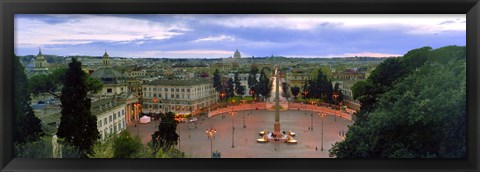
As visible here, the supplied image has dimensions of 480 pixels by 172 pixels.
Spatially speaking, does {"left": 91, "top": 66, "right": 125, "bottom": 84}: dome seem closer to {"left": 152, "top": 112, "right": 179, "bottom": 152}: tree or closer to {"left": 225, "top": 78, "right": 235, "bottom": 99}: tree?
{"left": 152, "top": 112, "right": 179, "bottom": 152}: tree

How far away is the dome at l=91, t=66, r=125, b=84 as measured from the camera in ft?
7.68

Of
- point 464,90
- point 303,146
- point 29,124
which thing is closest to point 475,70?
point 464,90

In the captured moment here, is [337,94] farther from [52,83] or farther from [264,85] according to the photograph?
[52,83]

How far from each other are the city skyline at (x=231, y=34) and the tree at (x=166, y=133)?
362 mm

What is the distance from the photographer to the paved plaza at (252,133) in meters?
2.31

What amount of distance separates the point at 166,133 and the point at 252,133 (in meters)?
0.50

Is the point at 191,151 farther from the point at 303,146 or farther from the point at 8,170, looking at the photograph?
the point at 8,170

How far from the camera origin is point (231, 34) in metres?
2.34

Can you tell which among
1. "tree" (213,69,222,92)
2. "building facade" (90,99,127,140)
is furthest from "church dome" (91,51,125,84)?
"tree" (213,69,222,92)

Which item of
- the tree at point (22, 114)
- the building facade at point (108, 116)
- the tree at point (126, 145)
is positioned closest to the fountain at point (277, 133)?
the tree at point (126, 145)

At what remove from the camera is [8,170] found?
2.06 metres

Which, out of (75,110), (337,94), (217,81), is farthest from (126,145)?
(337,94)

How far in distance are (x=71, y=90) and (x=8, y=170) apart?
511 mm

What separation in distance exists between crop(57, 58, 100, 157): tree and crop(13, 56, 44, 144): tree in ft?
0.42
